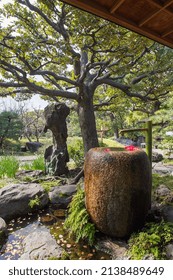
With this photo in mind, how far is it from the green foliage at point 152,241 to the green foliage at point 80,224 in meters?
0.55

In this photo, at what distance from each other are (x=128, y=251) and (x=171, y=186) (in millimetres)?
2350

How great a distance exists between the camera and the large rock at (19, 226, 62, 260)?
2391 mm

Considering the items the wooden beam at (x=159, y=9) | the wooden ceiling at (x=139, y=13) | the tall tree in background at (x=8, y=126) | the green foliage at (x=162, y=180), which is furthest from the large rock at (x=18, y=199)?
the tall tree in background at (x=8, y=126)

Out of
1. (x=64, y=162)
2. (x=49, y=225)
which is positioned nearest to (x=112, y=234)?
(x=49, y=225)

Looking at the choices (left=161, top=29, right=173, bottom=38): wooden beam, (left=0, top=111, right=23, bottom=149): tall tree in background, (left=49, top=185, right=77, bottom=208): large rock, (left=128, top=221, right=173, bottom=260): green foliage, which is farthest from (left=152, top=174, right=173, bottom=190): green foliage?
(left=0, top=111, right=23, bottom=149): tall tree in background

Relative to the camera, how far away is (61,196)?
13.4 ft

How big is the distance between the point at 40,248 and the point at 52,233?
1.90ft

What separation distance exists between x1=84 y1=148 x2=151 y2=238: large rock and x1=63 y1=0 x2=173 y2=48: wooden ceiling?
1564 millimetres

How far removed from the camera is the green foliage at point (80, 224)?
2.78 meters

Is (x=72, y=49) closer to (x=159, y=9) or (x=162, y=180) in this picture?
(x=159, y=9)

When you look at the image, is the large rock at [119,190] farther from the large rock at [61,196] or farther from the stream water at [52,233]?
→ the large rock at [61,196]

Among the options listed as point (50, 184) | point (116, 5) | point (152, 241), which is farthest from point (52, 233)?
point (116, 5)

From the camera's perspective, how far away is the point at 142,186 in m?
2.65

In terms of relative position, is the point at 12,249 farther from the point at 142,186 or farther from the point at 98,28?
the point at 98,28
